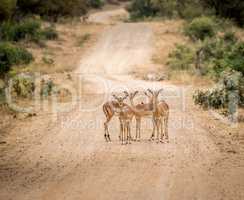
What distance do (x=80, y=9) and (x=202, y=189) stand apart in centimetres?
4843

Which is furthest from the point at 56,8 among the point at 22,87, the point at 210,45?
the point at 22,87

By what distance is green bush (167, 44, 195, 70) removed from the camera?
102ft

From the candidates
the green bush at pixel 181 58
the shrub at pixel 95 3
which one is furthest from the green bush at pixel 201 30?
the shrub at pixel 95 3

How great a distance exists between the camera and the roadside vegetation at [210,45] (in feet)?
64.4

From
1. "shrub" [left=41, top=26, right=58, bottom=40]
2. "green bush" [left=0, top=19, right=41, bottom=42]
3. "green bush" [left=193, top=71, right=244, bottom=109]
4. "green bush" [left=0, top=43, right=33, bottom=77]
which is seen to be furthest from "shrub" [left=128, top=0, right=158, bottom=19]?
"green bush" [left=193, top=71, right=244, bottom=109]

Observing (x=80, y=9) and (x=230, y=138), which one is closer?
(x=230, y=138)

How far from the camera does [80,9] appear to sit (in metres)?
57.8

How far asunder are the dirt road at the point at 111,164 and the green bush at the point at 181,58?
1117cm

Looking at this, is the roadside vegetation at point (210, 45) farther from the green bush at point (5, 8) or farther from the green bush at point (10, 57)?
the green bush at point (5, 8)

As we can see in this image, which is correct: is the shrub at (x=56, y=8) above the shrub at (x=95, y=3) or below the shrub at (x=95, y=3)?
below

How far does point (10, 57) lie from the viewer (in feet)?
95.0

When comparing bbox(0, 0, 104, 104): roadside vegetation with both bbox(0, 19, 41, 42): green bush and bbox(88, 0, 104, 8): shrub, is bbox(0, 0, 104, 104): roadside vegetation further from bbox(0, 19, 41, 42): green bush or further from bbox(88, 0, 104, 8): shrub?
bbox(88, 0, 104, 8): shrub

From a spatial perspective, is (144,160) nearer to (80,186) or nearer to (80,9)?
(80,186)

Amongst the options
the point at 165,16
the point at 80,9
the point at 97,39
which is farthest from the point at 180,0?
the point at 97,39
